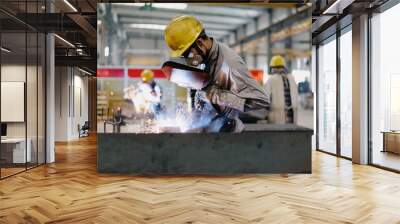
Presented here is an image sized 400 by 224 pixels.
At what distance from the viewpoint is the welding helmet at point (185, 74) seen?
16.2ft

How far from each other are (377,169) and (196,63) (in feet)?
14.3

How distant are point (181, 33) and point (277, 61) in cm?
138

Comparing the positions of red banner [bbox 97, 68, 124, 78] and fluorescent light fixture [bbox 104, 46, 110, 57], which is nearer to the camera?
red banner [bbox 97, 68, 124, 78]

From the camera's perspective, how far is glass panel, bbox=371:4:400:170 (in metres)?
6.80

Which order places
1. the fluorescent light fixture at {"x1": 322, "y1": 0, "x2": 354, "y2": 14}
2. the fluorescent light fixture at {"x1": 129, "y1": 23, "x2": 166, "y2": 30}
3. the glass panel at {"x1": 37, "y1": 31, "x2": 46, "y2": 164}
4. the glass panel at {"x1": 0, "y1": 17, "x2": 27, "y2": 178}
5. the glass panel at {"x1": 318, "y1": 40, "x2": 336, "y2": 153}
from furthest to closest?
the glass panel at {"x1": 318, "y1": 40, "x2": 336, "y2": 153} < the glass panel at {"x1": 37, "y1": 31, "x2": 46, "y2": 164} < the glass panel at {"x1": 0, "y1": 17, "x2": 27, "y2": 178} < the fluorescent light fixture at {"x1": 322, "y1": 0, "x2": 354, "y2": 14} < the fluorescent light fixture at {"x1": 129, "y1": 23, "x2": 166, "y2": 30}

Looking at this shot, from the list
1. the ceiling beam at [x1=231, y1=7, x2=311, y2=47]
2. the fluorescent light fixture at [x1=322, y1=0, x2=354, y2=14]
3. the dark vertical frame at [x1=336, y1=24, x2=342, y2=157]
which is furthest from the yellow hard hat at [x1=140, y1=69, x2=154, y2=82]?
the dark vertical frame at [x1=336, y1=24, x2=342, y2=157]

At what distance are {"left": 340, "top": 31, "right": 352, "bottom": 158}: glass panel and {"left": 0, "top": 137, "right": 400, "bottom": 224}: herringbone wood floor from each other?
6.38 feet

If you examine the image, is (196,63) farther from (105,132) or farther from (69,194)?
(69,194)

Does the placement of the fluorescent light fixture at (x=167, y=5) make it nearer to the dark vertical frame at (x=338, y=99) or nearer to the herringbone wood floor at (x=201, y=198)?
the herringbone wood floor at (x=201, y=198)

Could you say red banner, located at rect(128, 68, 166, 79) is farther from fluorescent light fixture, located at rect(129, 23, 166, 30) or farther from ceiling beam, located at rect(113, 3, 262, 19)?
ceiling beam, located at rect(113, 3, 262, 19)

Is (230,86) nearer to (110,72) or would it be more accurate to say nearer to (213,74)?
(213,74)

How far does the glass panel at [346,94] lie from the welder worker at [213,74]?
4029 mm

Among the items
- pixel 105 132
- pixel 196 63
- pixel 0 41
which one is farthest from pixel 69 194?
pixel 0 41

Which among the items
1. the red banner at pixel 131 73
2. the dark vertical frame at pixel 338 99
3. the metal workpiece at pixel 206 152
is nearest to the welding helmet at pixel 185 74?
the red banner at pixel 131 73
